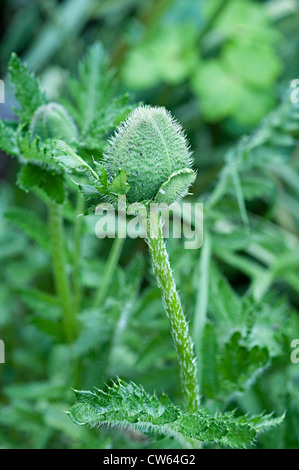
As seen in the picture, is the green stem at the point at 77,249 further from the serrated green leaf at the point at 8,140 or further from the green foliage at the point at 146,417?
the green foliage at the point at 146,417

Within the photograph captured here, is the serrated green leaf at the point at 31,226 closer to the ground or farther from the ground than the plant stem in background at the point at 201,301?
farther from the ground

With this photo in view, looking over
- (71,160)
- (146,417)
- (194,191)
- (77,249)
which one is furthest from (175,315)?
(194,191)

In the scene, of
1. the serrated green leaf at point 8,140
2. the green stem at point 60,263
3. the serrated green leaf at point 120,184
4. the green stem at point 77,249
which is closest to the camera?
the serrated green leaf at point 120,184

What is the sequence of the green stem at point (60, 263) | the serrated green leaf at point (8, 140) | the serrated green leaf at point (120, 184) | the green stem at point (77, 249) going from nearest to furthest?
the serrated green leaf at point (120, 184), the serrated green leaf at point (8, 140), the green stem at point (60, 263), the green stem at point (77, 249)

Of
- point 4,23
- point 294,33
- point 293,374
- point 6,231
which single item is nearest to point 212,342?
point 293,374

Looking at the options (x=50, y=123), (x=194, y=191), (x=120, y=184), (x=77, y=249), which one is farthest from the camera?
(x=194, y=191)

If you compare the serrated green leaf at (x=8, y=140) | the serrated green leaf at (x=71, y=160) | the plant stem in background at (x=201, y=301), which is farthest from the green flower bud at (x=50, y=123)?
the plant stem in background at (x=201, y=301)

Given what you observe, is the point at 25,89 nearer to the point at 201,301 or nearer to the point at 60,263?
the point at 60,263
